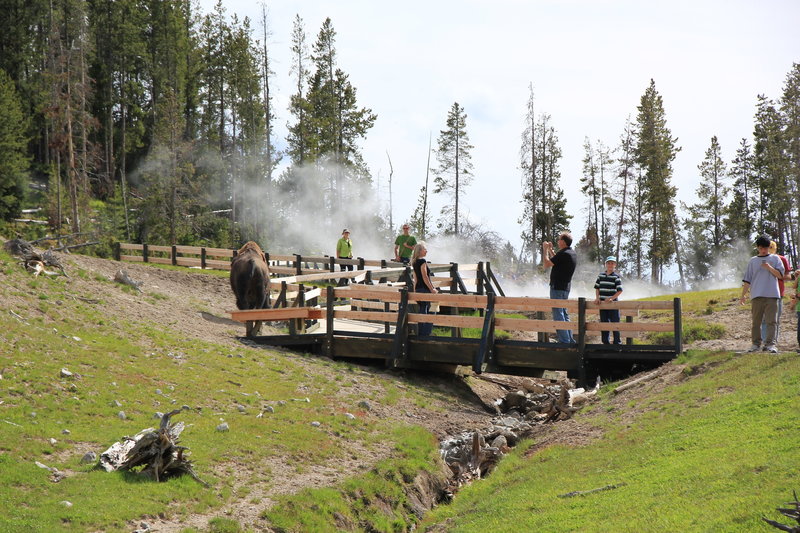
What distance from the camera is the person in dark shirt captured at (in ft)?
51.2

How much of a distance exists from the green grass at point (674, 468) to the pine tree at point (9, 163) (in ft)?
125

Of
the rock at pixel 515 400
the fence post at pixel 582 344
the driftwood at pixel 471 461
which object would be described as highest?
the fence post at pixel 582 344

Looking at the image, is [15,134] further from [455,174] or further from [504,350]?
[504,350]

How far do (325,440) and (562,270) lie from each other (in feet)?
21.4

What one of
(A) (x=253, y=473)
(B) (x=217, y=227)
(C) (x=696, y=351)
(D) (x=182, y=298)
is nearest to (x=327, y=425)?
(A) (x=253, y=473)

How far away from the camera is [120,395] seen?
1105 cm

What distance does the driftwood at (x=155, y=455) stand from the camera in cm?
866

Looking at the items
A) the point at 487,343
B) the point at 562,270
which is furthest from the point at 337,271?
the point at 562,270

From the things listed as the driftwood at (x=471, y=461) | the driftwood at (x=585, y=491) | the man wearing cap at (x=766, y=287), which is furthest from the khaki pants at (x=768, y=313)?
the driftwood at (x=585, y=491)

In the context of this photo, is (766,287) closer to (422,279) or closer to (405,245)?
(422,279)

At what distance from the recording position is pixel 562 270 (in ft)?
51.6

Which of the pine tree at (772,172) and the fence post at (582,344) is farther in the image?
the pine tree at (772,172)

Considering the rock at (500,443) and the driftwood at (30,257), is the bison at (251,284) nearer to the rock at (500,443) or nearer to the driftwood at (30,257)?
the driftwood at (30,257)

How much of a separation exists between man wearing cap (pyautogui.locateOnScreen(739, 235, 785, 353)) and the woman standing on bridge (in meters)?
6.14
